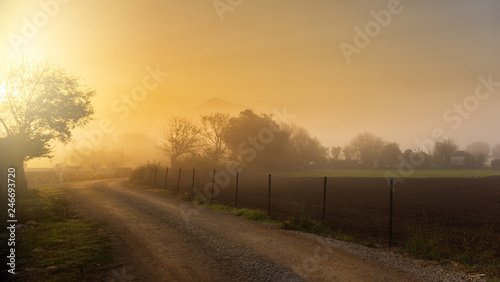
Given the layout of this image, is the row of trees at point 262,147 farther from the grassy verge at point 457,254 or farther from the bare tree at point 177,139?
the grassy verge at point 457,254

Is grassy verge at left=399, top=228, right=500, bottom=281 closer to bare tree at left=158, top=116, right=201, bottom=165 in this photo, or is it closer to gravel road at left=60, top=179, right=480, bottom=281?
gravel road at left=60, top=179, right=480, bottom=281

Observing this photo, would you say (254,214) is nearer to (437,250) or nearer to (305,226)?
(305,226)

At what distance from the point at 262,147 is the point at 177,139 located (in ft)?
72.3

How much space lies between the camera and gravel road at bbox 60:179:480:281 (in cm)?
595

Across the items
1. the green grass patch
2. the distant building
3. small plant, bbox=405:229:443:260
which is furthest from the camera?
the distant building

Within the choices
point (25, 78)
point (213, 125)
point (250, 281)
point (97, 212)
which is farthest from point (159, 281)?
point (213, 125)

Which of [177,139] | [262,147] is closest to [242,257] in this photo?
[177,139]

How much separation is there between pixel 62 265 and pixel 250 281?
4.52m

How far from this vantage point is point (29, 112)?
21.5 metres

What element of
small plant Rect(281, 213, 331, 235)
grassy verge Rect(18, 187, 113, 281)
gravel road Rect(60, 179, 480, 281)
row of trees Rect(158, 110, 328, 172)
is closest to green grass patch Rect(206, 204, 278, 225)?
small plant Rect(281, 213, 331, 235)

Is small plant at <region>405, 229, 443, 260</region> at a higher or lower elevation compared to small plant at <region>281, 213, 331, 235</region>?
higher

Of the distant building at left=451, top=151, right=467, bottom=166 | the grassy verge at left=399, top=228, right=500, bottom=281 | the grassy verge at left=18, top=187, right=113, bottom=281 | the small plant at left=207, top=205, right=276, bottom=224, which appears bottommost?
the small plant at left=207, top=205, right=276, bottom=224

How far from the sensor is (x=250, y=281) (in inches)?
221

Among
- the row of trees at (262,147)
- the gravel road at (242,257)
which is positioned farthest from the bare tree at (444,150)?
the gravel road at (242,257)
